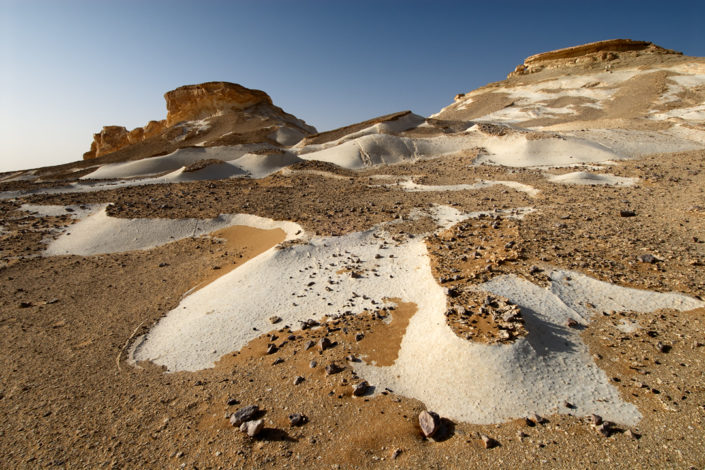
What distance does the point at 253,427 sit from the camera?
124 inches

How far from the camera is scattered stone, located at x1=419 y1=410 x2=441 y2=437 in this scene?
302 cm

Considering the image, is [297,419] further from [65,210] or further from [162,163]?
[162,163]

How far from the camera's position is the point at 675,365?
353cm

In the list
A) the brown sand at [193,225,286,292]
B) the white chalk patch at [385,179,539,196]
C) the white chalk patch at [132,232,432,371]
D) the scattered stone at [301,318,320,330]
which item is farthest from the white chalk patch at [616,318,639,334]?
the white chalk patch at [385,179,539,196]

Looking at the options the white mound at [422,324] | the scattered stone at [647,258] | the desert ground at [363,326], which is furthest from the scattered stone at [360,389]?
the scattered stone at [647,258]

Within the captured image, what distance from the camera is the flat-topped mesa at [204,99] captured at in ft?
100

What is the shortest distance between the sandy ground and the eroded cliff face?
19960 millimetres

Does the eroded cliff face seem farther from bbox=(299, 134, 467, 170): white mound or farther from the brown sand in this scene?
the brown sand

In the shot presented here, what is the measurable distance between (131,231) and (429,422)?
8633mm

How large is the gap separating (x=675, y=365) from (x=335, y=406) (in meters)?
A: 3.45

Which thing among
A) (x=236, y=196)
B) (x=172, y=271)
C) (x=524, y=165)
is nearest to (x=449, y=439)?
(x=172, y=271)

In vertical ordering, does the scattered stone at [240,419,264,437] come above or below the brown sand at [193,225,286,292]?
below

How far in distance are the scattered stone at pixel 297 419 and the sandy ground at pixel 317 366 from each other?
0.17 ft

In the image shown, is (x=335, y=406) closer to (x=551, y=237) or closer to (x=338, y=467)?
(x=338, y=467)
